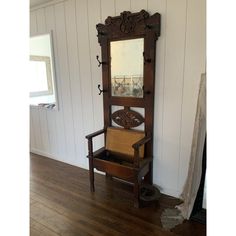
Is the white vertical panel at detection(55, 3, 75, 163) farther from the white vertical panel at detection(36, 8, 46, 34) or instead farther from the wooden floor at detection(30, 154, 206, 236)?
the wooden floor at detection(30, 154, 206, 236)

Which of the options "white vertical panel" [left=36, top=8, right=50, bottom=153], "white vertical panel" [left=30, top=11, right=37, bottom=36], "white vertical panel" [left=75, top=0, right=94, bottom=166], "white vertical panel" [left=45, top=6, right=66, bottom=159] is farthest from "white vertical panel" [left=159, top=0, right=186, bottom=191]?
"white vertical panel" [left=30, top=11, right=37, bottom=36]

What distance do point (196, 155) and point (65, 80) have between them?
81.8 inches

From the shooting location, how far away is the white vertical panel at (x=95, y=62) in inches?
104

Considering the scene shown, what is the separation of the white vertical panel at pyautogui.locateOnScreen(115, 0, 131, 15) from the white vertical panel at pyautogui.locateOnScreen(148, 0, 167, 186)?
250mm

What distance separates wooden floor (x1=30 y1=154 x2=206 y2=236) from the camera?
1.98 meters

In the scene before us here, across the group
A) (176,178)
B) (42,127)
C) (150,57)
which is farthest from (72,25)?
(176,178)

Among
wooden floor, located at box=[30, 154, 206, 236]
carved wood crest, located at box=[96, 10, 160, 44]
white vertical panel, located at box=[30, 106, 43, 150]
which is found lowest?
wooden floor, located at box=[30, 154, 206, 236]

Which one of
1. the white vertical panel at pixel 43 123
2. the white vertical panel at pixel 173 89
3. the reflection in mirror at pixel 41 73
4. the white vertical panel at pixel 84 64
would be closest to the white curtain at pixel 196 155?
the white vertical panel at pixel 173 89

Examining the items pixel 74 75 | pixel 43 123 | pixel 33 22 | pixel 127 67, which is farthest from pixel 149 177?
pixel 33 22

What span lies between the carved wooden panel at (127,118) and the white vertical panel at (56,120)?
41.5 inches

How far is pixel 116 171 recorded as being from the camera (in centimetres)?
239

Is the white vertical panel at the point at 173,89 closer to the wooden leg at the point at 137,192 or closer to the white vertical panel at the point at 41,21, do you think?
the wooden leg at the point at 137,192
